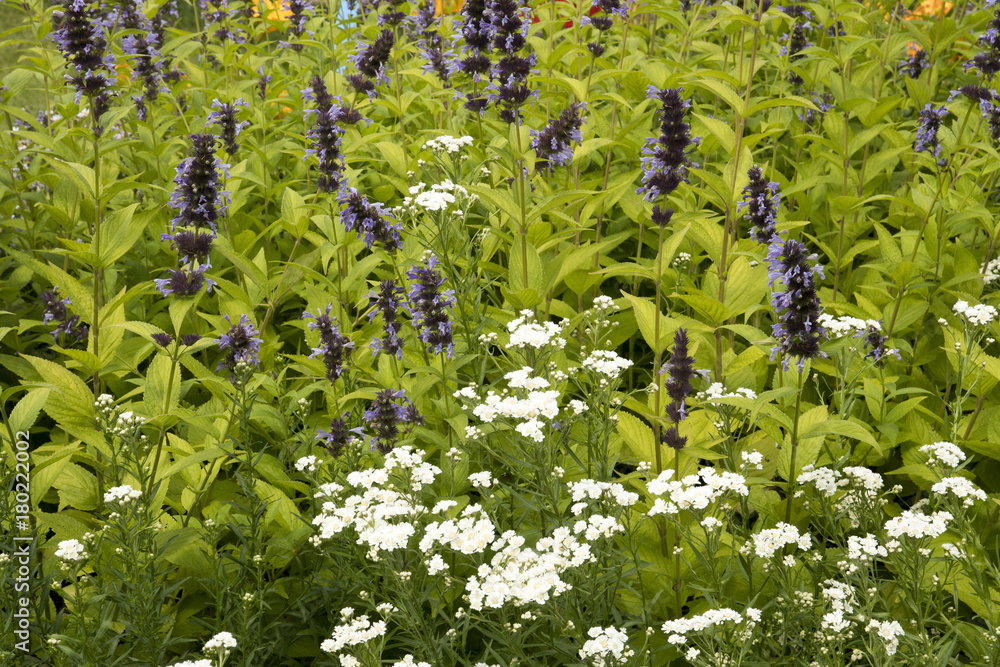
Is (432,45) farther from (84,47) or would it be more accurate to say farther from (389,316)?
(389,316)

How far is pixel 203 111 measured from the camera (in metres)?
5.48

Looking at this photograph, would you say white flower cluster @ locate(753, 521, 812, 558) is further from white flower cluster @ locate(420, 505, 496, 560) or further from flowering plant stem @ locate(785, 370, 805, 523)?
white flower cluster @ locate(420, 505, 496, 560)

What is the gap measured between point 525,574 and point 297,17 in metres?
5.78

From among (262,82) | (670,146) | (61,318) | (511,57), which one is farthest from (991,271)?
(262,82)

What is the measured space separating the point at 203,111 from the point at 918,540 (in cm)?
519

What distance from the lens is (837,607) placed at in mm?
2162

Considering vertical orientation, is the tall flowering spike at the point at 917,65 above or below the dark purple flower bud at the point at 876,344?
above

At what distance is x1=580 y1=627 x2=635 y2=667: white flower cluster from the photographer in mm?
1962

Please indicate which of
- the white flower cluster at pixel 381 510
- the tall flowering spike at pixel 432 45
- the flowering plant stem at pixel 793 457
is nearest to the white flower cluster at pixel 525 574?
the white flower cluster at pixel 381 510

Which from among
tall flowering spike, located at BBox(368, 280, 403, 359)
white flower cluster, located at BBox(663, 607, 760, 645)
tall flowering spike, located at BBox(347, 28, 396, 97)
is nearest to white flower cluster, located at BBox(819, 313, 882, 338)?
white flower cluster, located at BBox(663, 607, 760, 645)

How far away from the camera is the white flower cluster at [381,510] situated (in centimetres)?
215

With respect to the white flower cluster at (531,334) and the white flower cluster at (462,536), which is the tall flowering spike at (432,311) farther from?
the white flower cluster at (462,536)

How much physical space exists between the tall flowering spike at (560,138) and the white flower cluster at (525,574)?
1.90 metres

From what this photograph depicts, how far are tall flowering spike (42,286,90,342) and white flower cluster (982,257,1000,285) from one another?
14.1ft
